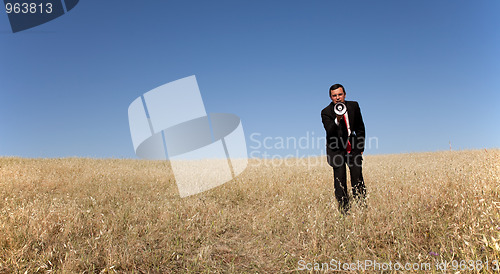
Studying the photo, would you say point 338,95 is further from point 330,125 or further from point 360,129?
point 360,129

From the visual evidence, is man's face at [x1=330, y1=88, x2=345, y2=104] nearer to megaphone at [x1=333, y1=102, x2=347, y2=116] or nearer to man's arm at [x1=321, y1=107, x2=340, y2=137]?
megaphone at [x1=333, y1=102, x2=347, y2=116]

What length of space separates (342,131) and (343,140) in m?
0.18

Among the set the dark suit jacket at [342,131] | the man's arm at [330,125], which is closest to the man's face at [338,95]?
the dark suit jacket at [342,131]

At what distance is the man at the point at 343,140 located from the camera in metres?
5.27

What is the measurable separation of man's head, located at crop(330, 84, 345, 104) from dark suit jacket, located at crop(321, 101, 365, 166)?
143 mm

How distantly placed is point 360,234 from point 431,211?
55.1 inches

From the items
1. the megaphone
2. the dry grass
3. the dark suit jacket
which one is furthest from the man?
the dry grass

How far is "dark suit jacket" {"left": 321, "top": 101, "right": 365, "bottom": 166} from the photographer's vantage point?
17.4 ft

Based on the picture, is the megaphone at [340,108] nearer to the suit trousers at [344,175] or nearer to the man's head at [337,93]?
the man's head at [337,93]

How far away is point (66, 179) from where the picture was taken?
347 inches

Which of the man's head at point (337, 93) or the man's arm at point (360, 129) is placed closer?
the man's head at point (337, 93)

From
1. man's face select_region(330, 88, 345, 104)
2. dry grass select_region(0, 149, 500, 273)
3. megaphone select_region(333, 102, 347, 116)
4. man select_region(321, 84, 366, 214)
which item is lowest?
dry grass select_region(0, 149, 500, 273)

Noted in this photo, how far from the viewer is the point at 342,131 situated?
209 inches

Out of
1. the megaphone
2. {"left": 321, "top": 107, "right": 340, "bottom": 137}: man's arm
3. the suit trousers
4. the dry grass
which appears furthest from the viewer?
the suit trousers
